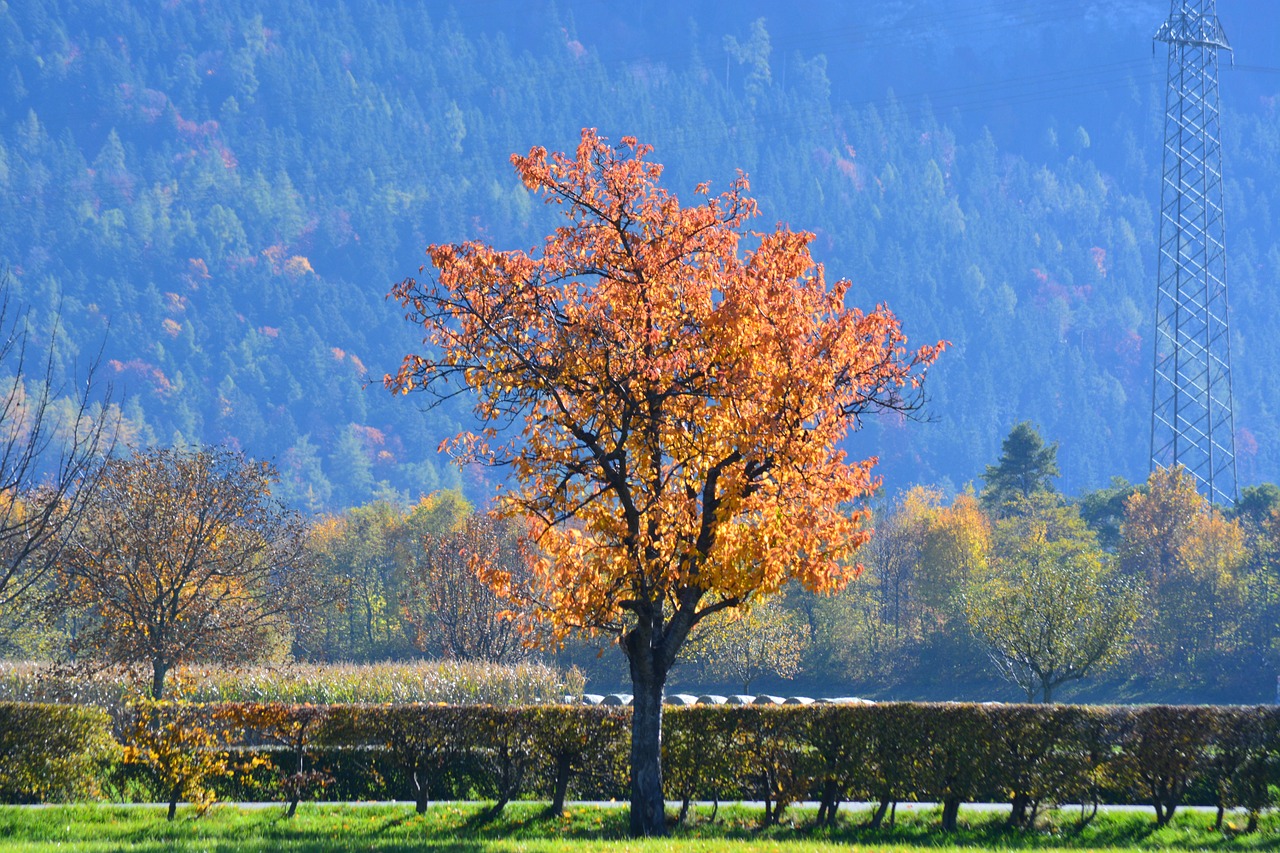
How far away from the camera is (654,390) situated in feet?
43.6

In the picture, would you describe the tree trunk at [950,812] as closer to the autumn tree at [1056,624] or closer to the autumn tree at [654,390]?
the autumn tree at [654,390]

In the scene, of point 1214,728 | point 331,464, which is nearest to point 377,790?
point 1214,728

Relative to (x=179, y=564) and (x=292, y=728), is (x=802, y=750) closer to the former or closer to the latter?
(x=292, y=728)

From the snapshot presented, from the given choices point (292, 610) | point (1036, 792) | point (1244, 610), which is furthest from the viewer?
point (1244, 610)

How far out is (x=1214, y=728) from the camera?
15.5m

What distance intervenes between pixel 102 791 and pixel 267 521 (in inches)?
404

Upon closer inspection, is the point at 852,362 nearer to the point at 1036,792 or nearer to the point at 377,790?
the point at 1036,792

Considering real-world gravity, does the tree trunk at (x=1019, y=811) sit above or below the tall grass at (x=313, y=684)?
below

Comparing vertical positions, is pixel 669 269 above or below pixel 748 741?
above

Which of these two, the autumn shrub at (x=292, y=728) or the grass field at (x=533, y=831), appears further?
the autumn shrub at (x=292, y=728)

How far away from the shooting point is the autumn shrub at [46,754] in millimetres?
15727

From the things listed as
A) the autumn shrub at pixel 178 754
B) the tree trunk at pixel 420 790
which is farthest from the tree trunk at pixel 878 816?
the autumn shrub at pixel 178 754

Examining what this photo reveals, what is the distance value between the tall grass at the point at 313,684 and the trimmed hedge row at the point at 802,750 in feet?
24.3

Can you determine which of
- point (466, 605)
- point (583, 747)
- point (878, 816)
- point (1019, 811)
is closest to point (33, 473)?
point (583, 747)
